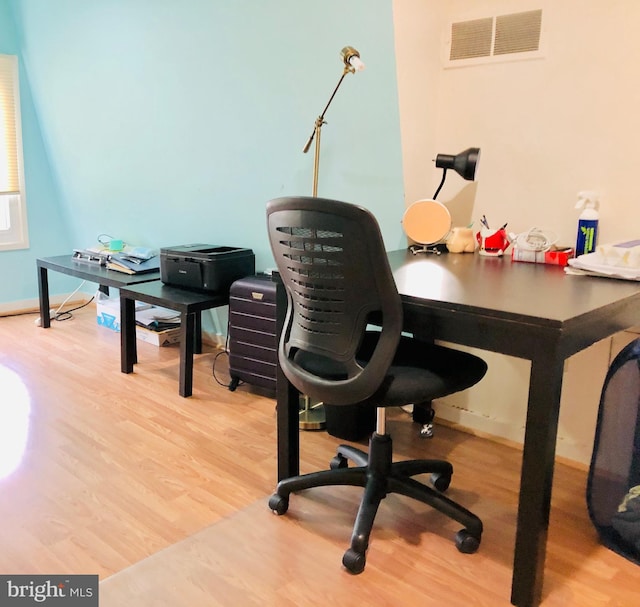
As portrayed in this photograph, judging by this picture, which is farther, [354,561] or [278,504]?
[278,504]

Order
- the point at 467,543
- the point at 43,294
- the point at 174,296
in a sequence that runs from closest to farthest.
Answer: the point at 467,543, the point at 174,296, the point at 43,294

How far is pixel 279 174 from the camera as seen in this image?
10.3 feet

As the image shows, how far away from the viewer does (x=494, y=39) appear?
2350 mm

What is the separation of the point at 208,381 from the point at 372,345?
145 cm

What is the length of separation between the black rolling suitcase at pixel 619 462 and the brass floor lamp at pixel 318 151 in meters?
1.09

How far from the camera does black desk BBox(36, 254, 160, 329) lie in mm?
3441

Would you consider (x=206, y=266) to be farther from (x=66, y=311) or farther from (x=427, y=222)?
(x=66, y=311)

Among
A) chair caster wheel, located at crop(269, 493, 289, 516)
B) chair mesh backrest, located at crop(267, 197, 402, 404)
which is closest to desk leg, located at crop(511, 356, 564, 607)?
chair mesh backrest, located at crop(267, 197, 402, 404)

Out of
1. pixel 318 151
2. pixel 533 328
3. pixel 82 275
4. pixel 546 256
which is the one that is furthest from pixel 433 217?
pixel 82 275

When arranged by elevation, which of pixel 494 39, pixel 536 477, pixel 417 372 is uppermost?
pixel 494 39

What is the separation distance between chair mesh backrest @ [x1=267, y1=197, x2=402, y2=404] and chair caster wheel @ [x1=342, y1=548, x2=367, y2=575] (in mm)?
405

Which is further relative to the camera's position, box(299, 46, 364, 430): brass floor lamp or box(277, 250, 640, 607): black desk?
box(299, 46, 364, 430): brass floor lamp

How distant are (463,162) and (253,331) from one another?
1181 mm

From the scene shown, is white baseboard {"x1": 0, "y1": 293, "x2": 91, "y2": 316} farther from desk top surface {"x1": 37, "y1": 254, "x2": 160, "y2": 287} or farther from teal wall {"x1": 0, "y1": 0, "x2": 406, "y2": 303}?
desk top surface {"x1": 37, "y1": 254, "x2": 160, "y2": 287}
